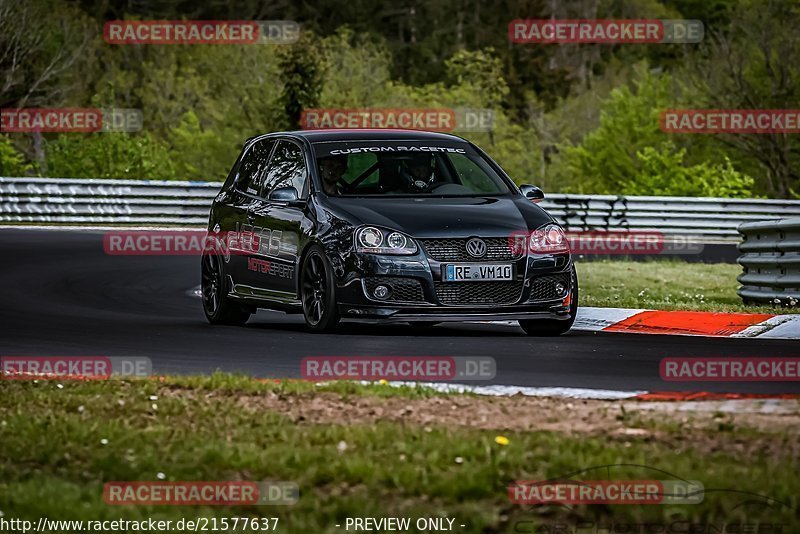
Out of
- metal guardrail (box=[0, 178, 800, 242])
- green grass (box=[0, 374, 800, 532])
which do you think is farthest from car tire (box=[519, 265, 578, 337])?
metal guardrail (box=[0, 178, 800, 242])

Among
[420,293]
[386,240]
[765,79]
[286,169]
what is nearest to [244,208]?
[286,169]

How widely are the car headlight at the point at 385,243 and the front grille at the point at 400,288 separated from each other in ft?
0.74

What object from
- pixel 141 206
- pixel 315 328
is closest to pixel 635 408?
pixel 315 328

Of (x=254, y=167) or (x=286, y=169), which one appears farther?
(x=254, y=167)

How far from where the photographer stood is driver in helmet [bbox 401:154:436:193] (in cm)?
1471

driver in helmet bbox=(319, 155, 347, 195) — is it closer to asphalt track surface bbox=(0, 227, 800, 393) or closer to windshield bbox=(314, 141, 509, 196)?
windshield bbox=(314, 141, 509, 196)

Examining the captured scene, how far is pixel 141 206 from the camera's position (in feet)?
111

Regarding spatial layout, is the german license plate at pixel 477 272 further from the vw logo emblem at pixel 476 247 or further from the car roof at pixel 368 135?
the car roof at pixel 368 135

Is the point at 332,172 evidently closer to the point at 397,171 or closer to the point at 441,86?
the point at 397,171

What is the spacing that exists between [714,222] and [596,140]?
979 inches

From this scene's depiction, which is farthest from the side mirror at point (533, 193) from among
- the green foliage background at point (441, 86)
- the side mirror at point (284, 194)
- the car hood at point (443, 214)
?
the green foliage background at point (441, 86)

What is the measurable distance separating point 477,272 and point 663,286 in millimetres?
8005

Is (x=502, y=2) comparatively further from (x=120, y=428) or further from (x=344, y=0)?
(x=120, y=428)

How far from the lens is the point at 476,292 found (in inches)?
529
